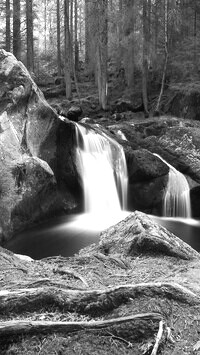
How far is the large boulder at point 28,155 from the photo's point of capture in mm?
10352

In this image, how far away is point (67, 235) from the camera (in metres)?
11.0

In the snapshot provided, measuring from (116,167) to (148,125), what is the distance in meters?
5.74

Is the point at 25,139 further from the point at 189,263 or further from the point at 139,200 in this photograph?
the point at 189,263

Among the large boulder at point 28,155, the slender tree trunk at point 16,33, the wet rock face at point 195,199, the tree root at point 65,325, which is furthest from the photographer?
the slender tree trunk at point 16,33

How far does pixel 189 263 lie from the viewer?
4801mm

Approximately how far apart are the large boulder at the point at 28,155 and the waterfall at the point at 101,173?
0.53m

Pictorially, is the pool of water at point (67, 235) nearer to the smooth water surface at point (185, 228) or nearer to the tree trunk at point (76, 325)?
the smooth water surface at point (185, 228)

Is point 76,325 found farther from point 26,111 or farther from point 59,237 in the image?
point 26,111

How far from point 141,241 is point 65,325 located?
3027mm

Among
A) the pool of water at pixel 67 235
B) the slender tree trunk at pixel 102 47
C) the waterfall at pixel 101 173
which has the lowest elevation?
the pool of water at pixel 67 235

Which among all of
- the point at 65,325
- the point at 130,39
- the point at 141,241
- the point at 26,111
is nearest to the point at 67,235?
the point at 26,111

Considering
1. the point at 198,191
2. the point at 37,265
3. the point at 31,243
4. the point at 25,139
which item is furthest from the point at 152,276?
the point at 198,191

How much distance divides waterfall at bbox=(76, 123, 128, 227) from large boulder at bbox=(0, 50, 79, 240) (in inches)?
21.0

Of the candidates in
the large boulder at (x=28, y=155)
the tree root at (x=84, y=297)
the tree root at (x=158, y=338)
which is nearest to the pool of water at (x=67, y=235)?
the large boulder at (x=28, y=155)
